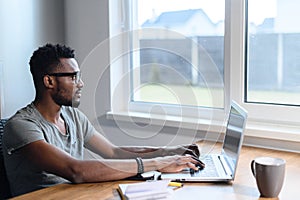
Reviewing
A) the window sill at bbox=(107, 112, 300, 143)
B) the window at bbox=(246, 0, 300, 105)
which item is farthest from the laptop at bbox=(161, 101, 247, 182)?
the window at bbox=(246, 0, 300, 105)

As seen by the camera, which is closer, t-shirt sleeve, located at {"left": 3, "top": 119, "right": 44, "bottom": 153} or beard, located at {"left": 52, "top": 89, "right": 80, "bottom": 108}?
t-shirt sleeve, located at {"left": 3, "top": 119, "right": 44, "bottom": 153}

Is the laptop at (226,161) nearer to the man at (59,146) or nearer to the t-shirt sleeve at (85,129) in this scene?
the man at (59,146)

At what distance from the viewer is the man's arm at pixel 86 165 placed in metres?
1.61

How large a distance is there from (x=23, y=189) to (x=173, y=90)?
1.12 metres

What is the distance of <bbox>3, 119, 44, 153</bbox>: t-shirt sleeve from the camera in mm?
1729

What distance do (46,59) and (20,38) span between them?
877 millimetres

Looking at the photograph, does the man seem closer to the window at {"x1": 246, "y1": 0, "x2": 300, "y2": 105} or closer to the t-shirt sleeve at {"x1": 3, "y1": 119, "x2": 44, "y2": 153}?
the t-shirt sleeve at {"x1": 3, "y1": 119, "x2": 44, "y2": 153}

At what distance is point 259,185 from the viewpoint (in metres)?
1.41

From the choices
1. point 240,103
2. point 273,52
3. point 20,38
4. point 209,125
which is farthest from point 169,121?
point 20,38

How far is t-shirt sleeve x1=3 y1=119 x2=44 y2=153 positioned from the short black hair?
25 centimetres

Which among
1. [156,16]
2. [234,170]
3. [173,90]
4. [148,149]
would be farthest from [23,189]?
[156,16]

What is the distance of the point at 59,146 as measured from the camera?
188cm

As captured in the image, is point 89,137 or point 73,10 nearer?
point 89,137

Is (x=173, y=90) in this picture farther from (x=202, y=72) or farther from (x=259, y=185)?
(x=259, y=185)
